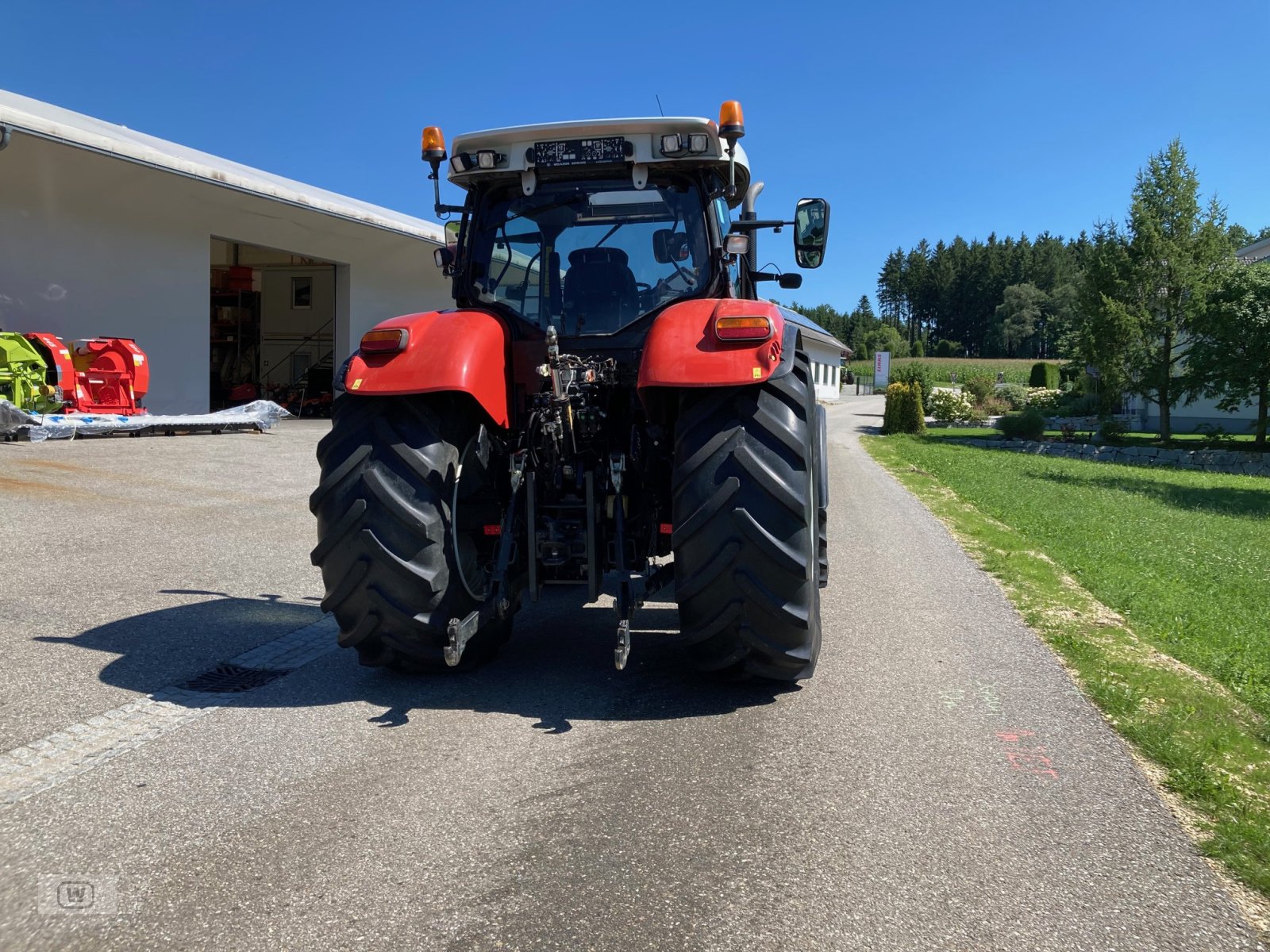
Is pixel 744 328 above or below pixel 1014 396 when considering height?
below

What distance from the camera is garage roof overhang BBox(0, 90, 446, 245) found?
13.5 m

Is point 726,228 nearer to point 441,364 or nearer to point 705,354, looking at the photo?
point 705,354

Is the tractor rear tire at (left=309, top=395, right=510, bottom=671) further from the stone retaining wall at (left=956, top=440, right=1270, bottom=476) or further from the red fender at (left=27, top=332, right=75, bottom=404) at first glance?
the stone retaining wall at (left=956, top=440, right=1270, bottom=476)

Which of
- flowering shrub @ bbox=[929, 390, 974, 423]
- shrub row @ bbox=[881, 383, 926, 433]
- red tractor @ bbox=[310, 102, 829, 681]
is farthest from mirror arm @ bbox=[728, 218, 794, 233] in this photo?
flowering shrub @ bbox=[929, 390, 974, 423]

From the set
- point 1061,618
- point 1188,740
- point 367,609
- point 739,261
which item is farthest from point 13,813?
point 1061,618


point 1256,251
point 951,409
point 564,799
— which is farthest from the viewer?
point 951,409

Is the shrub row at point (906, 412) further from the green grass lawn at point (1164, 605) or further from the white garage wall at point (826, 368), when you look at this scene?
the white garage wall at point (826, 368)

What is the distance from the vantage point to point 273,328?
2719cm

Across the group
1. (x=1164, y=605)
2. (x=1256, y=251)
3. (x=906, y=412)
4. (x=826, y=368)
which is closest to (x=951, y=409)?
(x=906, y=412)

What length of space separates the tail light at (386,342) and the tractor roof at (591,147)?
3.69 ft

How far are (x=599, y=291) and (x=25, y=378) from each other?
1171 cm

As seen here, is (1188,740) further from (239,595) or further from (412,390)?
(239,595)

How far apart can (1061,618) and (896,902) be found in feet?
14.3

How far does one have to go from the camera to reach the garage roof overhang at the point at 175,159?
13.5m
